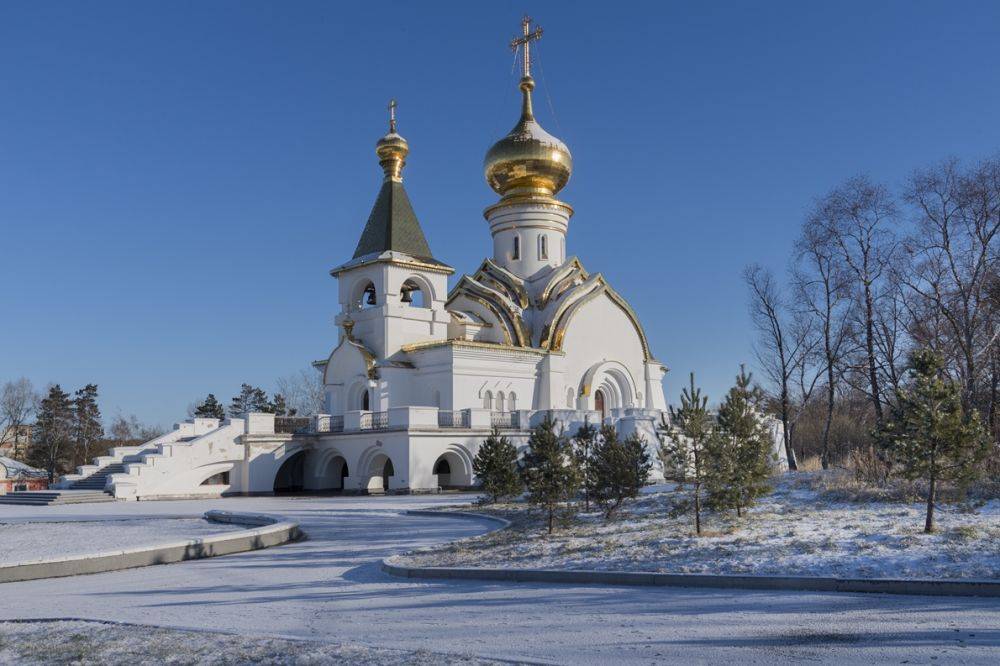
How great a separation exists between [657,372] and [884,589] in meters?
26.0

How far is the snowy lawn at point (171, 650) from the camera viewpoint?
5.90m

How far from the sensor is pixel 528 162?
32.4 m

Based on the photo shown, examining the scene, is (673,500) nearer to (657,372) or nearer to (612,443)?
(612,443)

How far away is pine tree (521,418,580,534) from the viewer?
491 inches

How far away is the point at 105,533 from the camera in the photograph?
14453 mm

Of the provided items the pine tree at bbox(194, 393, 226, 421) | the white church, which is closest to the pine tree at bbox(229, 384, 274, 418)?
the pine tree at bbox(194, 393, 226, 421)

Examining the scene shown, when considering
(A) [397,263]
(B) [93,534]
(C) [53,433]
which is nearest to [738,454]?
(B) [93,534]

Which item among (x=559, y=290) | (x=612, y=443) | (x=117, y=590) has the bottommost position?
(x=117, y=590)

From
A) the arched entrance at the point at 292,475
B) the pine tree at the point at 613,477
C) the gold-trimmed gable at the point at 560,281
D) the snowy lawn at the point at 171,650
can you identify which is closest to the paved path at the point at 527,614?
the snowy lawn at the point at 171,650

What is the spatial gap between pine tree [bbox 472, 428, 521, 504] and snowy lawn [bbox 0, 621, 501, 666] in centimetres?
1094

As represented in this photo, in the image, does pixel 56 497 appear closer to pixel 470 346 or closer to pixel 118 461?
pixel 118 461

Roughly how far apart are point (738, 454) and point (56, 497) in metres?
17.9

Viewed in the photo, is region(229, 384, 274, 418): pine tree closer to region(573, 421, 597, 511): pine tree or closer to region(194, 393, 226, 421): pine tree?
region(194, 393, 226, 421): pine tree

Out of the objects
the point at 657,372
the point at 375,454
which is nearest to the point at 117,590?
the point at 375,454
